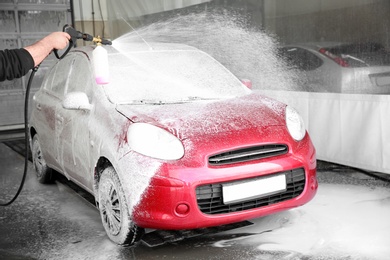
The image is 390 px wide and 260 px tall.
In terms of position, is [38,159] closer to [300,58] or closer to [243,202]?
[243,202]

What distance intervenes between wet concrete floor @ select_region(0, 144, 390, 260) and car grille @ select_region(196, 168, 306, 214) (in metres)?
0.32

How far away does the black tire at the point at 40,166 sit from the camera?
5.23 m

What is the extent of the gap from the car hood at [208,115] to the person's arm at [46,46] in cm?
70

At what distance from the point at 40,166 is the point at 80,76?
157 centimetres

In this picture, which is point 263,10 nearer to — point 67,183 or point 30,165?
point 67,183

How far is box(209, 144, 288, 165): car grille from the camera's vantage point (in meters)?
3.13

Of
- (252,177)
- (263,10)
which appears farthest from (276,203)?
(263,10)

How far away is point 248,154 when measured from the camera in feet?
10.5

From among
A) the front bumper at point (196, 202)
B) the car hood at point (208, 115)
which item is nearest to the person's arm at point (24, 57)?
the car hood at point (208, 115)

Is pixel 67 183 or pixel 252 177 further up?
pixel 252 177

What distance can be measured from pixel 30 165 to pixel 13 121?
4535 millimetres

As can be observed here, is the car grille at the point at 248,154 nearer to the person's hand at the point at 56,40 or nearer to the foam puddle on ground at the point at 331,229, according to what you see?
the foam puddle on ground at the point at 331,229

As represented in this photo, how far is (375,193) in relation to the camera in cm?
443

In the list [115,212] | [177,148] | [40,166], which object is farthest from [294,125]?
[40,166]
